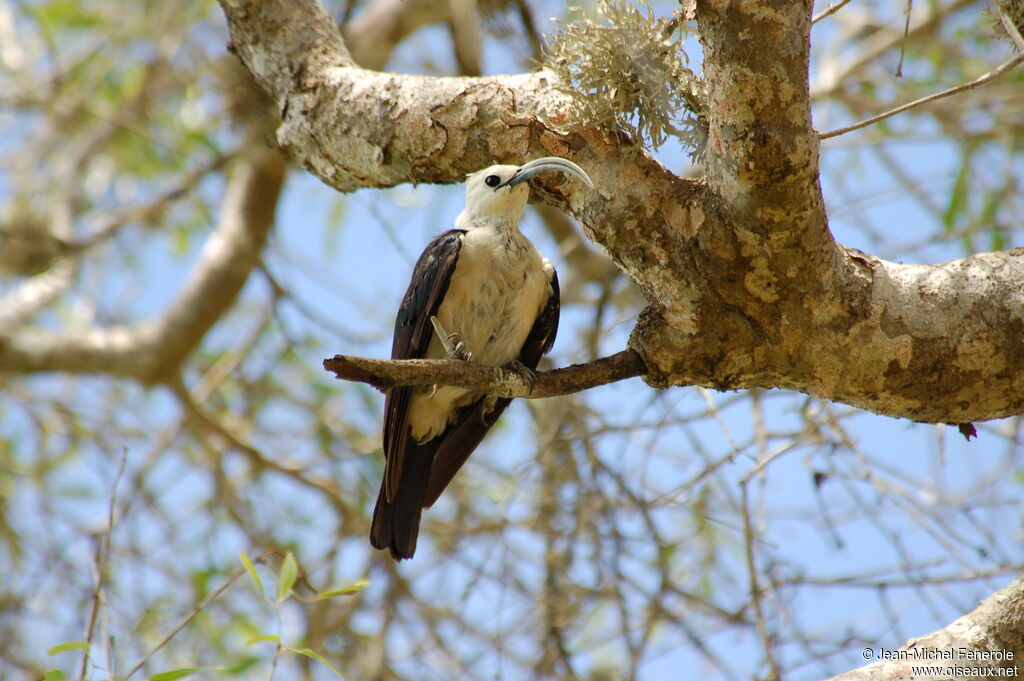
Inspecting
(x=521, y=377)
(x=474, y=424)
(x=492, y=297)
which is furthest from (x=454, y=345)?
(x=521, y=377)

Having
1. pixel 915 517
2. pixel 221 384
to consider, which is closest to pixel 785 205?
pixel 915 517

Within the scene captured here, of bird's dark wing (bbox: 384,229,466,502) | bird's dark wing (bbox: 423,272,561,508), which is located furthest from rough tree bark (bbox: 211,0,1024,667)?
bird's dark wing (bbox: 423,272,561,508)

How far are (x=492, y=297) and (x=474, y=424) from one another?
1.84 ft

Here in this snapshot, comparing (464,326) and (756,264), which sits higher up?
(464,326)

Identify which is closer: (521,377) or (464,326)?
(521,377)

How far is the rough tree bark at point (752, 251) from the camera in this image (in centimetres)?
229

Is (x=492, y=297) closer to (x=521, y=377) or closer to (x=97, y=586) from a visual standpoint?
(x=521, y=377)

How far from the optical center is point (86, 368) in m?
5.14

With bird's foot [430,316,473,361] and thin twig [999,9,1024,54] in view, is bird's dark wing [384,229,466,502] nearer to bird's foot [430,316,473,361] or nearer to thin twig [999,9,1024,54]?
bird's foot [430,316,473,361]

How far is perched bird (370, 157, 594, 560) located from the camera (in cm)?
352

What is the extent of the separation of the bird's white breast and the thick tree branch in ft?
5.52

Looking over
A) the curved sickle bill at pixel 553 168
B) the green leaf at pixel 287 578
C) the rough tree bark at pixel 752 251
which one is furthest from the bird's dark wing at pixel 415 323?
the green leaf at pixel 287 578

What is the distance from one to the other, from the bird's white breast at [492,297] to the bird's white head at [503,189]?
82 millimetres

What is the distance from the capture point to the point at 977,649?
2.57 meters
